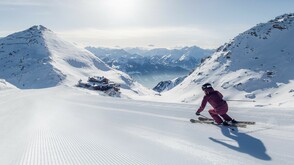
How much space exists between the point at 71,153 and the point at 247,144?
4.97m

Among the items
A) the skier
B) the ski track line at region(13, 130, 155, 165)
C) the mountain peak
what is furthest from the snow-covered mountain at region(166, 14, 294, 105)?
the ski track line at region(13, 130, 155, 165)

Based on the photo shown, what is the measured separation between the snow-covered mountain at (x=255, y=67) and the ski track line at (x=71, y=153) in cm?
4849

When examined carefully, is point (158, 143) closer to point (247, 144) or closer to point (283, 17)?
point (247, 144)

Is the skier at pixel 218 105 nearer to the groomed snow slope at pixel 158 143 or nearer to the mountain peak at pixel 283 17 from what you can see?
the groomed snow slope at pixel 158 143

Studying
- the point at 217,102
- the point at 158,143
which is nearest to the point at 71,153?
the point at 158,143

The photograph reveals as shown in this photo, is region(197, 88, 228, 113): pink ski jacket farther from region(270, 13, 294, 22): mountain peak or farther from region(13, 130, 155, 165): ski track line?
region(270, 13, 294, 22): mountain peak

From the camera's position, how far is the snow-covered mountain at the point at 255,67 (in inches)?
2516

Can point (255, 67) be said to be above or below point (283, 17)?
below

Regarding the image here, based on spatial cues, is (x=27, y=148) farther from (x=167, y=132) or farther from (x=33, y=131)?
A: (x=167, y=132)

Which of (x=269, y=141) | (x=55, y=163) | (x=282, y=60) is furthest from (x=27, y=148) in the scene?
(x=282, y=60)

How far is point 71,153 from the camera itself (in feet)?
32.3

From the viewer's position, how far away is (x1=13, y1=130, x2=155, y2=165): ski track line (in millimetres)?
8867

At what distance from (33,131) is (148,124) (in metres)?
4.93

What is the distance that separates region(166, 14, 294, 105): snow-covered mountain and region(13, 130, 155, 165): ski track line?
48.5m
